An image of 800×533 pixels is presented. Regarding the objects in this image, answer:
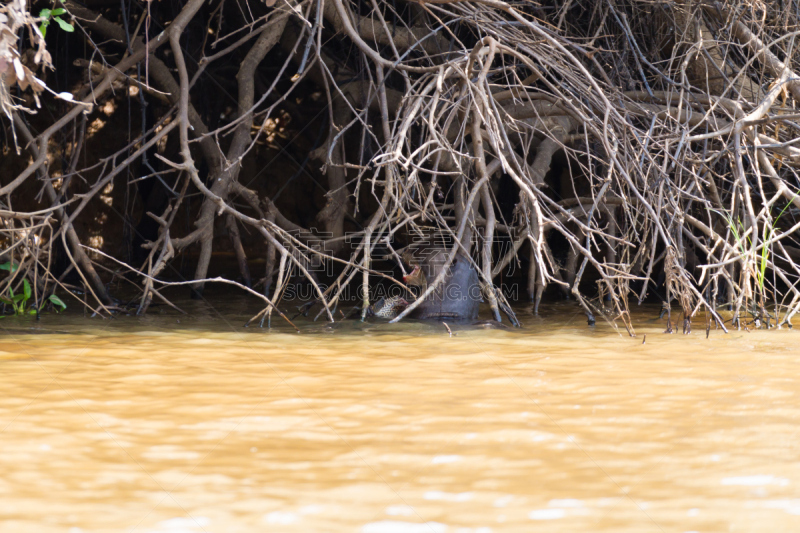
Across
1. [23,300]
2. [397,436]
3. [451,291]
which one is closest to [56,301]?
[23,300]

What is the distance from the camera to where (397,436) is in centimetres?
203

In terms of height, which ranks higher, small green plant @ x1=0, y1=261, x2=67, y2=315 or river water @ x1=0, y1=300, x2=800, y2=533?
small green plant @ x1=0, y1=261, x2=67, y2=315

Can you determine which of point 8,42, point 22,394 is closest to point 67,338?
point 22,394

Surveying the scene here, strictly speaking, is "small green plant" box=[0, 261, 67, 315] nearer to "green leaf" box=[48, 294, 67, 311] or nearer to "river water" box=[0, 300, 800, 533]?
"green leaf" box=[48, 294, 67, 311]

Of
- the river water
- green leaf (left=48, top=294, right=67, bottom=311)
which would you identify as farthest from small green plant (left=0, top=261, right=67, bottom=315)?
the river water

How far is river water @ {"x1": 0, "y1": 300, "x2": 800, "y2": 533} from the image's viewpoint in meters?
1.53

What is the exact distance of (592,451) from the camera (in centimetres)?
189

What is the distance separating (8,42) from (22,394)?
1066mm

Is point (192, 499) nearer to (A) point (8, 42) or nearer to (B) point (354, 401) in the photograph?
(B) point (354, 401)

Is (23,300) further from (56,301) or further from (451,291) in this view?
(451,291)

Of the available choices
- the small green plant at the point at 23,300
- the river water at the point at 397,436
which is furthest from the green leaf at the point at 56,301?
the river water at the point at 397,436

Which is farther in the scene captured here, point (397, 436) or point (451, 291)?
point (451, 291)

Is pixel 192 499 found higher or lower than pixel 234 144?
lower

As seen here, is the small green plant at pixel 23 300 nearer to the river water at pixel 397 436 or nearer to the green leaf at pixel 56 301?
the green leaf at pixel 56 301
